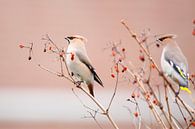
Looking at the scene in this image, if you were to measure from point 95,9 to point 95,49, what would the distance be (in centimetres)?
43

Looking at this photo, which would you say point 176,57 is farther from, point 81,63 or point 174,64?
point 81,63

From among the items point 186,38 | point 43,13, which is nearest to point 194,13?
point 186,38

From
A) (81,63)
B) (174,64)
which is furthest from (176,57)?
(81,63)

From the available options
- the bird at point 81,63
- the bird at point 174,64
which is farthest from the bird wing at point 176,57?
the bird at point 81,63

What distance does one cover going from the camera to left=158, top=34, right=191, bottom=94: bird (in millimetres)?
2272

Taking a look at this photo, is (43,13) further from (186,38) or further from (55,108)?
(186,38)

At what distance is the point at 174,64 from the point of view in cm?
237

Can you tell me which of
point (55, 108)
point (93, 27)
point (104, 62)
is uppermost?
point (93, 27)

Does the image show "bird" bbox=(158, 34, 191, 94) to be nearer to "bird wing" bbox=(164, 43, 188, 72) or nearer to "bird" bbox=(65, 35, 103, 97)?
"bird wing" bbox=(164, 43, 188, 72)

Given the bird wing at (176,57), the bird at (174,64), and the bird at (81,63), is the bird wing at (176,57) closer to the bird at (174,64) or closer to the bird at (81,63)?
the bird at (174,64)

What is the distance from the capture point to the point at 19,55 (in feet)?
17.2

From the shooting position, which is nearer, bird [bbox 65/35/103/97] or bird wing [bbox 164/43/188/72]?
bird wing [bbox 164/43/188/72]

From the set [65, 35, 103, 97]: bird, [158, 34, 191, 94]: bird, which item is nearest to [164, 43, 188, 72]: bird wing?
[158, 34, 191, 94]: bird

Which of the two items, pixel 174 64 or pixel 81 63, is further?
pixel 81 63
